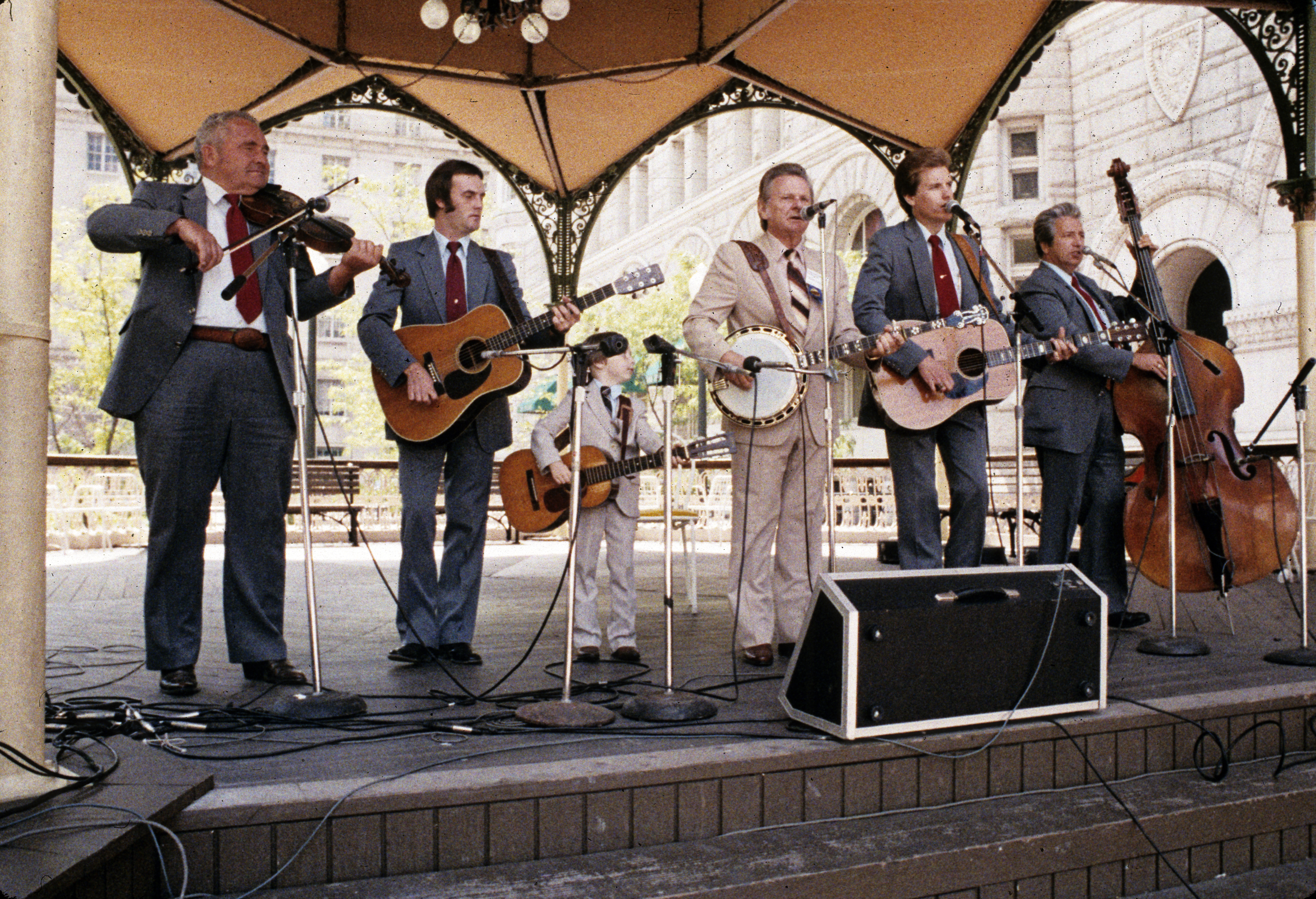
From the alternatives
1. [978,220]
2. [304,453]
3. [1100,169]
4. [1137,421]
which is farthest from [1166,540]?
[978,220]

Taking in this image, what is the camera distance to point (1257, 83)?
15.4 meters

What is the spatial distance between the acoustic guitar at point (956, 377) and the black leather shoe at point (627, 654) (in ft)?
5.08

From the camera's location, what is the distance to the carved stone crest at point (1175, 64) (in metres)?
16.6

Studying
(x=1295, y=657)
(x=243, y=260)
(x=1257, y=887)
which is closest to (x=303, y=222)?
(x=243, y=260)

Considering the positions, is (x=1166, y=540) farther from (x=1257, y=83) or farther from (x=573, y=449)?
(x=1257, y=83)

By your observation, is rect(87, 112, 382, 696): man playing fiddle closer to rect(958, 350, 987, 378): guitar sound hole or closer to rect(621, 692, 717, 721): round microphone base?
rect(621, 692, 717, 721): round microphone base

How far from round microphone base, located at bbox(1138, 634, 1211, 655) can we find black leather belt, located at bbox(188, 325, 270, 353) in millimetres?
3956

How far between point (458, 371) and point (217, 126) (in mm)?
1310

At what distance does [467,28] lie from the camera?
816 cm

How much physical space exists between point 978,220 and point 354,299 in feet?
68.3

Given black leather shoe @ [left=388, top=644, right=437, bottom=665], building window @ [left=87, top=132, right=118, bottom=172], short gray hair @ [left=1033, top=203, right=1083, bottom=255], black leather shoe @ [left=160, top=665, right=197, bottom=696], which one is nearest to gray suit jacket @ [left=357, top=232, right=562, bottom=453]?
black leather shoe @ [left=388, top=644, right=437, bottom=665]

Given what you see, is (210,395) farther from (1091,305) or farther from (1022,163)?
(1022,163)

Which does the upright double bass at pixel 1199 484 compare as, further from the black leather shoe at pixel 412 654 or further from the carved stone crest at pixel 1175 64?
the carved stone crest at pixel 1175 64

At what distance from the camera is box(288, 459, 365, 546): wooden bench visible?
44.0ft
